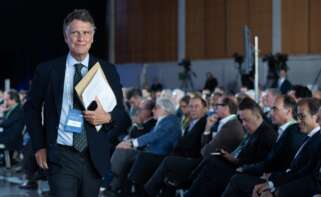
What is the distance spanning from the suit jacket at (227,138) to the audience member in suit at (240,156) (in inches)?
10.8

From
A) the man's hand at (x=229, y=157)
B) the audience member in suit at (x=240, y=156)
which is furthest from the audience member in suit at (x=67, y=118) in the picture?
the man's hand at (x=229, y=157)

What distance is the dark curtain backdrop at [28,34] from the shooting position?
22.1 m

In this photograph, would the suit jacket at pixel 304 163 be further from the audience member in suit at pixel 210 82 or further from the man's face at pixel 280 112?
the audience member in suit at pixel 210 82

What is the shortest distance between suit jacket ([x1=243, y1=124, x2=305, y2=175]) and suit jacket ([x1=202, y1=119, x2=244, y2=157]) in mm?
871

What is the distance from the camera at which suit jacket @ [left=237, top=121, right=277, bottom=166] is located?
5.21m

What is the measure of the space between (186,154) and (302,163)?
215cm


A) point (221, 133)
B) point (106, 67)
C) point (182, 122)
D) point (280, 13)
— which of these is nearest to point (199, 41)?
point (280, 13)

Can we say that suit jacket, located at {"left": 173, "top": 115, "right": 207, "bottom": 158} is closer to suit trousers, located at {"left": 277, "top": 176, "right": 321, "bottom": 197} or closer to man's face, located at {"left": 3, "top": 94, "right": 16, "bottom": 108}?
suit trousers, located at {"left": 277, "top": 176, "right": 321, "bottom": 197}

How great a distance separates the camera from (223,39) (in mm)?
19297

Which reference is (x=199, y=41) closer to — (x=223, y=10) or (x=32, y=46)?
(x=223, y=10)

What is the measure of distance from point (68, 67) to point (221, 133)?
3.14 m

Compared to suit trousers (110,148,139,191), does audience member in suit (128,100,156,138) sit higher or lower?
higher

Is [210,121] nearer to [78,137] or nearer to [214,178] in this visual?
[214,178]

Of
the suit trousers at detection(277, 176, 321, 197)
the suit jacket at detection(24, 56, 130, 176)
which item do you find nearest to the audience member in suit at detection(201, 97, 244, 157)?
the suit trousers at detection(277, 176, 321, 197)
